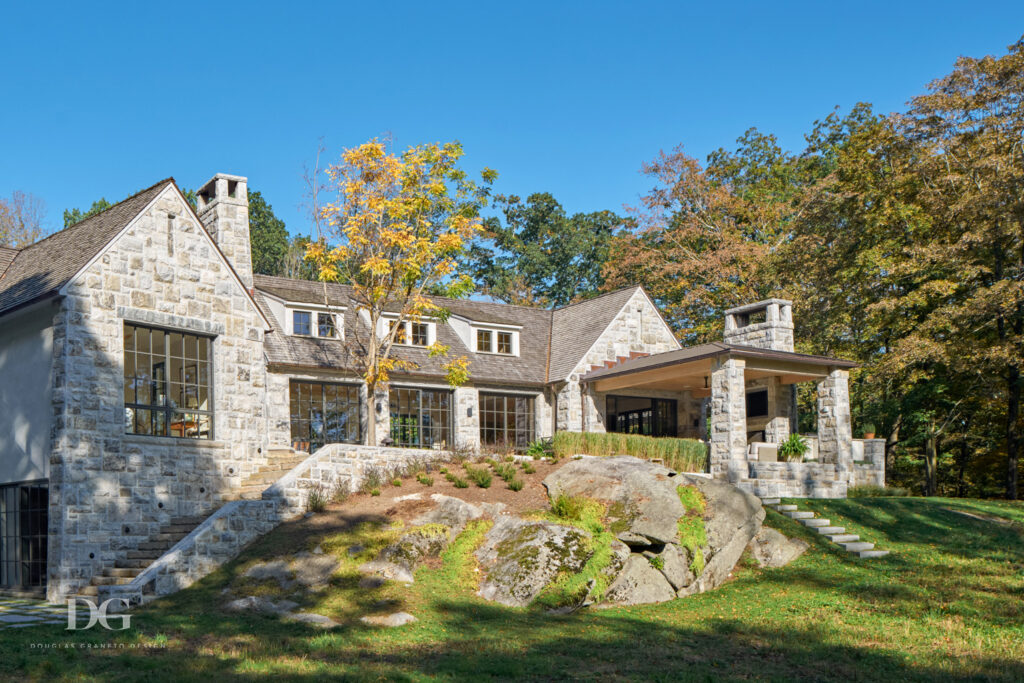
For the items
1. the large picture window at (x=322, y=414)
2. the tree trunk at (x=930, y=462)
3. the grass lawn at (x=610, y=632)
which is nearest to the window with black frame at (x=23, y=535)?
the grass lawn at (x=610, y=632)

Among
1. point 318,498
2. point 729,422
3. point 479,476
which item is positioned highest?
point 729,422

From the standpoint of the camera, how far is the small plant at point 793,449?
87.5 feet

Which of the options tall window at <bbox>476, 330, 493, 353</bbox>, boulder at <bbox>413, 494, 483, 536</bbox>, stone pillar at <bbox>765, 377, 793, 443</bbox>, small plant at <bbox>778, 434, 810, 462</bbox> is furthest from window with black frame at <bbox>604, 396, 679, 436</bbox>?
boulder at <bbox>413, 494, 483, 536</bbox>

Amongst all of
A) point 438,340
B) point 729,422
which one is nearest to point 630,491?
point 729,422

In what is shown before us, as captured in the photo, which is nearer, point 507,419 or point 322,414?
point 322,414

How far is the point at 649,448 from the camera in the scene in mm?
24625

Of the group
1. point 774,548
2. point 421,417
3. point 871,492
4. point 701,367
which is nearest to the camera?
point 774,548

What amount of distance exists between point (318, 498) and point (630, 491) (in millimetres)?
6343

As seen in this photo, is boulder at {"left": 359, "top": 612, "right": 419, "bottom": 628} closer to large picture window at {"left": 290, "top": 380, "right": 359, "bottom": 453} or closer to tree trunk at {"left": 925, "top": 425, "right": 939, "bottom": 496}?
large picture window at {"left": 290, "top": 380, "right": 359, "bottom": 453}

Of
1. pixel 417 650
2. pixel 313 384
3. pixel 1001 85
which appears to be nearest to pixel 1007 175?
pixel 1001 85

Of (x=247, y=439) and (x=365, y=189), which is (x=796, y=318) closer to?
(x=365, y=189)

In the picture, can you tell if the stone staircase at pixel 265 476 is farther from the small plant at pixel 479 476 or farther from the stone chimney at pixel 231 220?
the stone chimney at pixel 231 220

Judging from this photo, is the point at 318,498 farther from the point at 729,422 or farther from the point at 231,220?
the point at 729,422

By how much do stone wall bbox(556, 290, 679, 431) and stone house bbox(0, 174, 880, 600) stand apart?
1.94 m
